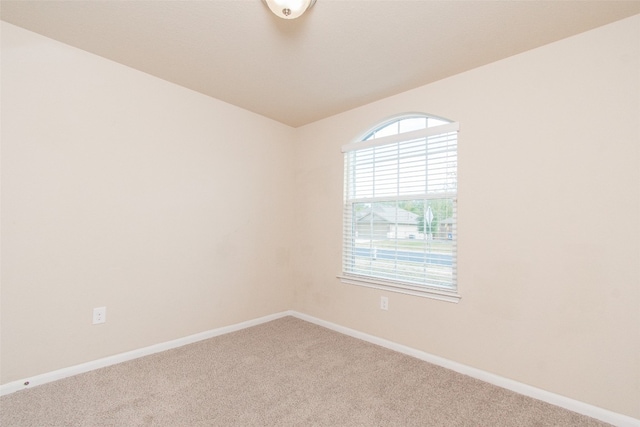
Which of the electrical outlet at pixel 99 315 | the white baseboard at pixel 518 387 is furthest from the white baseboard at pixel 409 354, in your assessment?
the electrical outlet at pixel 99 315

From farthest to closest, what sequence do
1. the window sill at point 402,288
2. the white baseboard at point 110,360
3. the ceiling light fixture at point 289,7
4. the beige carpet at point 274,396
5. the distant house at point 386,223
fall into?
the distant house at point 386,223 < the window sill at point 402,288 < the white baseboard at point 110,360 < the beige carpet at point 274,396 < the ceiling light fixture at point 289,7

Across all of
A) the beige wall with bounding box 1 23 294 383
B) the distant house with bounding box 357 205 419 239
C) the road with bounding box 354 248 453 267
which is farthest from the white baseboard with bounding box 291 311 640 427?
the beige wall with bounding box 1 23 294 383

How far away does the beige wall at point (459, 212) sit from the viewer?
5.79 feet

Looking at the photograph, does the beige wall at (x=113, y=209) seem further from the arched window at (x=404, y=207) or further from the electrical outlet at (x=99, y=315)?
the arched window at (x=404, y=207)

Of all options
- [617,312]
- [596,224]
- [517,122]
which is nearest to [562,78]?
[517,122]

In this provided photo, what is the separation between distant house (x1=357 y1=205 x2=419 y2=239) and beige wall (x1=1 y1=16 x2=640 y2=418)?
0.46 meters

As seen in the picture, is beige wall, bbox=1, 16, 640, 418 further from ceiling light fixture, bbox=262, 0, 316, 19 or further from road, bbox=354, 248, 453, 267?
ceiling light fixture, bbox=262, 0, 316, 19

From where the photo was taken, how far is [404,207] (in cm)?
272

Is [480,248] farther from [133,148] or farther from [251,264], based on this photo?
[133,148]

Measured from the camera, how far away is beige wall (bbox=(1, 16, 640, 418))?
176 cm

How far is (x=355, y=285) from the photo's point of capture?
119 inches

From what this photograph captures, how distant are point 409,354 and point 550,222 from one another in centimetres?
148

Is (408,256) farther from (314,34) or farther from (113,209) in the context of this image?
(113,209)

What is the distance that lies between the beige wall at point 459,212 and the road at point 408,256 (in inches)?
6.3
